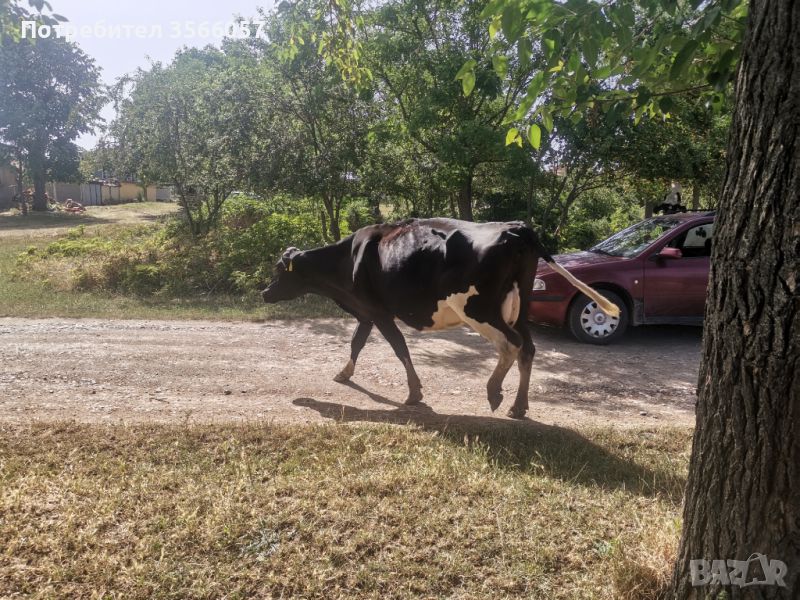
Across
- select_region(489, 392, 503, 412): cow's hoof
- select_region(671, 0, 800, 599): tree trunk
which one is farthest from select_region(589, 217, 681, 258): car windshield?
select_region(671, 0, 800, 599): tree trunk

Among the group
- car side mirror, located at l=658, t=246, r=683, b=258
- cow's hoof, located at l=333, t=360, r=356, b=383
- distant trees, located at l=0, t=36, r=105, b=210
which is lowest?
cow's hoof, located at l=333, t=360, r=356, b=383

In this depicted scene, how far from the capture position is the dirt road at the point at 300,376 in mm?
6000

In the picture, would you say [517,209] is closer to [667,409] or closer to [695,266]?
[695,266]

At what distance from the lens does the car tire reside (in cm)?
Result: 905

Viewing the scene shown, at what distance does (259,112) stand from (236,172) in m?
1.43

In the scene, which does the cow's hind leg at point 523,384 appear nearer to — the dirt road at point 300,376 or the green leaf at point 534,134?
the dirt road at point 300,376

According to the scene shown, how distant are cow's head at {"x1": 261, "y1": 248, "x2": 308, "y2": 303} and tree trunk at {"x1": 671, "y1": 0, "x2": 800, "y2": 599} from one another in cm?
567

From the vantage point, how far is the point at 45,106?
35.4 metres

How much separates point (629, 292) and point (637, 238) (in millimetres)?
1109

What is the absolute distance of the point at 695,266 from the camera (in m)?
9.13

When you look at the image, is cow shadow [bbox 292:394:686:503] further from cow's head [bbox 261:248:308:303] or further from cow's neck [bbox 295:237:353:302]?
cow's head [bbox 261:248:308:303]

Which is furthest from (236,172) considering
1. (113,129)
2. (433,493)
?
(433,493)

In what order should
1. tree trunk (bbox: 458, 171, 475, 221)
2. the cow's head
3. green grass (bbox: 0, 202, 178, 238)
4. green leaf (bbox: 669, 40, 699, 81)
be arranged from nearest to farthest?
green leaf (bbox: 669, 40, 699, 81) → the cow's head → tree trunk (bbox: 458, 171, 475, 221) → green grass (bbox: 0, 202, 178, 238)

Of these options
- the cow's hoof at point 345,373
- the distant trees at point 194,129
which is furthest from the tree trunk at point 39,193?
Answer: the cow's hoof at point 345,373
